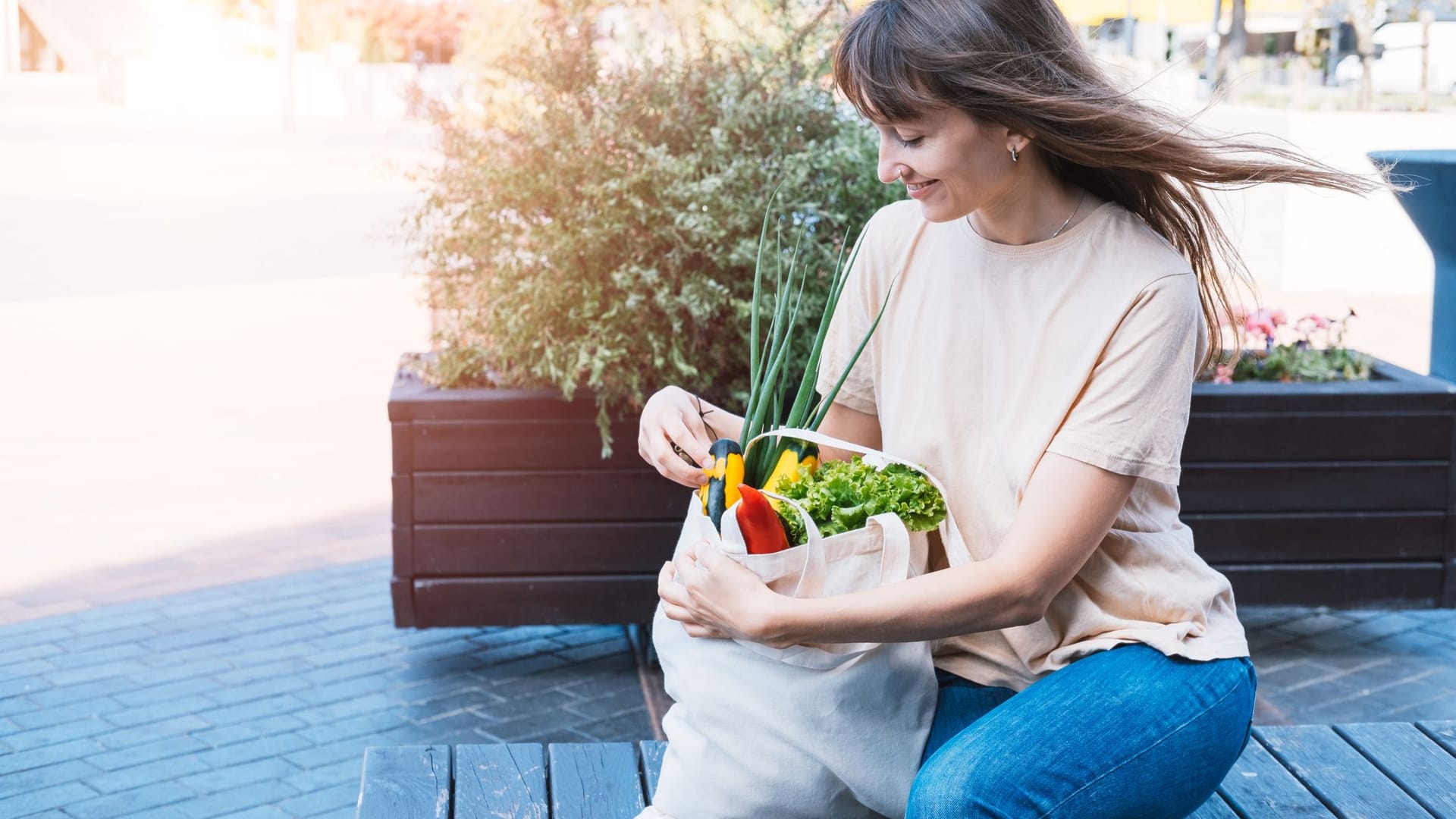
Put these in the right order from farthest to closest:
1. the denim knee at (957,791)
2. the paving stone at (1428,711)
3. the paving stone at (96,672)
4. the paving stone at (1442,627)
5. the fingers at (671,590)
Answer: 1. the paving stone at (1442,627)
2. the paving stone at (96,672)
3. the paving stone at (1428,711)
4. the fingers at (671,590)
5. the denim knee at (957,791)

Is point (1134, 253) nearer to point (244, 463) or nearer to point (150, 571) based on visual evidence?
point (150, 571)

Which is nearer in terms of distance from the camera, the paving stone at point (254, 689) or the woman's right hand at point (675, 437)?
the woman's right hand at point (675, 437)

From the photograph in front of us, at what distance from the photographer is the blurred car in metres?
20.1

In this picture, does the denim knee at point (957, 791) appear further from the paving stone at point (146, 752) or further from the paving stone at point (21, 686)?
the paving stone at point (21, 686)

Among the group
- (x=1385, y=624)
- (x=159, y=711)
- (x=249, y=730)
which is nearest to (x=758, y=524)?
(x=249, y=730)

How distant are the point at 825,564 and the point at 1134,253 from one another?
1.79 ft

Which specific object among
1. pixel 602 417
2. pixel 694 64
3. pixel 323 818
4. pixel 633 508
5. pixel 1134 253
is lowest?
pixel 323 818

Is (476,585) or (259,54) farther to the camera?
(259,54)

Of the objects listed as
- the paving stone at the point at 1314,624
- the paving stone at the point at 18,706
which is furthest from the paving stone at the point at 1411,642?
the paving stone at the point at 18,706

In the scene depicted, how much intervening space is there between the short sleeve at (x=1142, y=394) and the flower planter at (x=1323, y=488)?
2056 mm

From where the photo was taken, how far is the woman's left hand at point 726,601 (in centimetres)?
166

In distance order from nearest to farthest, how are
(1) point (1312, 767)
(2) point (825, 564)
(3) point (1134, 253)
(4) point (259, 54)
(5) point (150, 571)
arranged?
(2) point (825, 564) < (3) point (1134, 253) < (1) point (1312, 767) < (5) point (150, 571) < (4) point (259, 54)

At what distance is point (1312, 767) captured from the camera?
7.10 feet

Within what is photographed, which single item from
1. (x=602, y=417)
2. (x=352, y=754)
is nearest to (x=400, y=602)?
(x=352, y=754)
